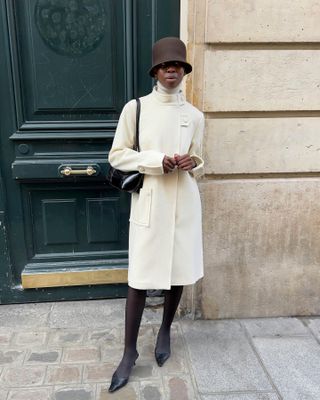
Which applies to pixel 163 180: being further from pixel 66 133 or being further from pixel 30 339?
pixel 30 339

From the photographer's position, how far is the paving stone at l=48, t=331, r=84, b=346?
9.62 ft

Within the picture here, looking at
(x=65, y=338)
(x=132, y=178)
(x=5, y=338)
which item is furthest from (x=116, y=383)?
(x=132, y=178)

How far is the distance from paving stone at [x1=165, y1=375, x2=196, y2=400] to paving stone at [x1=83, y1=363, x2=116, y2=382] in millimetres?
361

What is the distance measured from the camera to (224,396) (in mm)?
2479

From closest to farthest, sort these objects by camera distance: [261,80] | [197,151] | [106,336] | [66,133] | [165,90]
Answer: [165,90] → [197,151] → [261,80] → [106,336] → [66,133]

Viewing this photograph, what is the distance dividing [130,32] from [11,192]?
1474 mm

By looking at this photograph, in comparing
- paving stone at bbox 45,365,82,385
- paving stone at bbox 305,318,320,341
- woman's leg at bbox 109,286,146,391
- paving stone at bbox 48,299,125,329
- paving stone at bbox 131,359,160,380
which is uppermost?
woman's leg at bbox 109,286,146,391

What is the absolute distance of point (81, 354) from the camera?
2812mm

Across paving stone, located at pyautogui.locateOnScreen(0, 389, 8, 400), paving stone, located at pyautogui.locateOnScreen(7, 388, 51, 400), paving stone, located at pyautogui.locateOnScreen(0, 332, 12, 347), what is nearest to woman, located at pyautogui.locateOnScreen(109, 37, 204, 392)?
paving stone, located at pyautogui.locateOnScreen(7, 388, 51, 400)

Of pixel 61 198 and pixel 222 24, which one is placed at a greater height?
pixel 222 24

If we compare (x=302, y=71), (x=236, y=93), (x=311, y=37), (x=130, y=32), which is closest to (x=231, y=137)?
(x=236, y=93)

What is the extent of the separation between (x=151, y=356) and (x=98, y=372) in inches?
14.5

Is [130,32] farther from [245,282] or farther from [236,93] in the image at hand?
[245,282]

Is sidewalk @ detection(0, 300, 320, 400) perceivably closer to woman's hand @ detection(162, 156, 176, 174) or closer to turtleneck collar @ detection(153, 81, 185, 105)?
woman's hand @ detection(162, 156, 176, 174)
